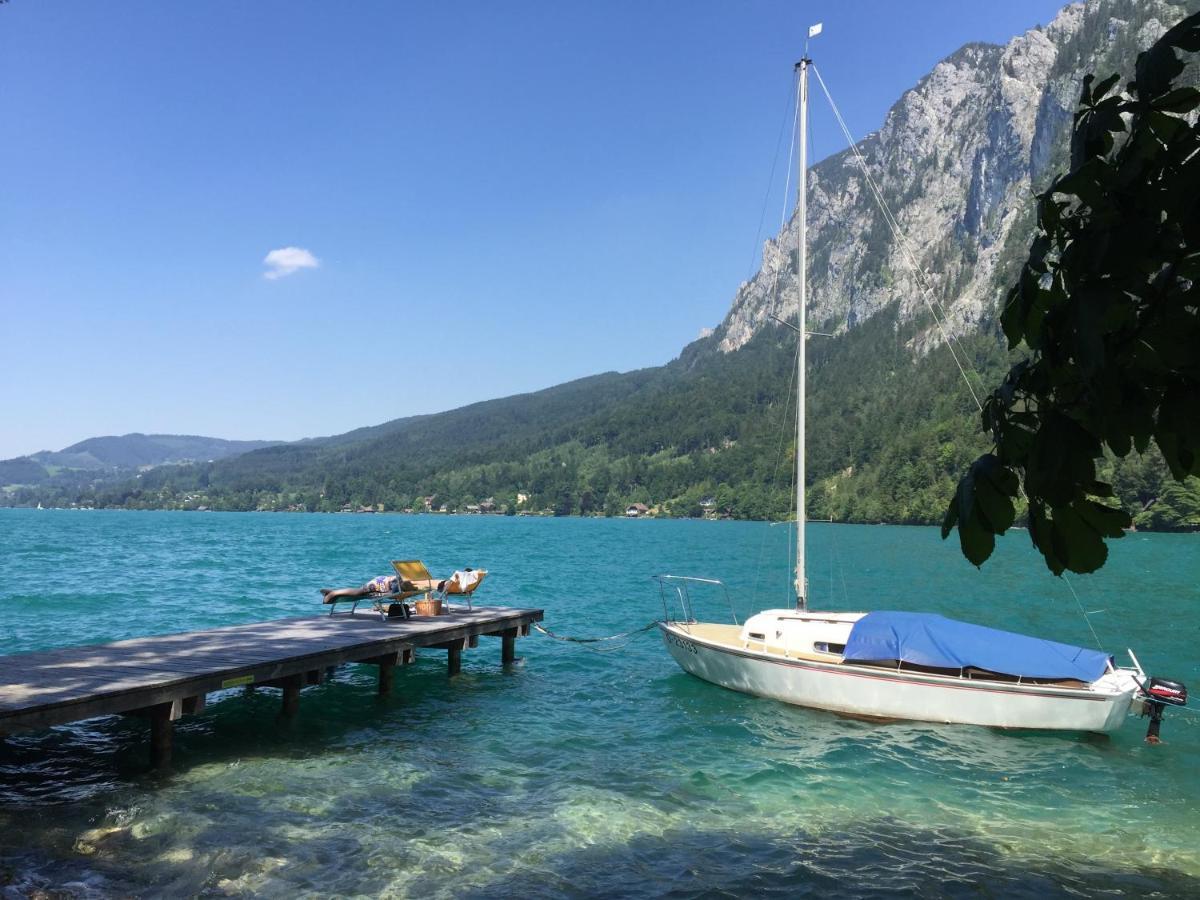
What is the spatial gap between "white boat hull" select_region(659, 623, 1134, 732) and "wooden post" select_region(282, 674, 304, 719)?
9.91m

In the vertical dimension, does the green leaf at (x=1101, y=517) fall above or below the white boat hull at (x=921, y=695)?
above

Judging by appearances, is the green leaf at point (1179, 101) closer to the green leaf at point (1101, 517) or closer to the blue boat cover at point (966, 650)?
the green leaf at point (1101, 517)

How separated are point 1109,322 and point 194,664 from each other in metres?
16.4

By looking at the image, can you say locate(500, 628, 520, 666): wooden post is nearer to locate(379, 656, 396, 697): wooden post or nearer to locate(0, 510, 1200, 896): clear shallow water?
locate(0, 510, 1200, 896): clear shallow water

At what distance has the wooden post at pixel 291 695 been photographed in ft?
55.9

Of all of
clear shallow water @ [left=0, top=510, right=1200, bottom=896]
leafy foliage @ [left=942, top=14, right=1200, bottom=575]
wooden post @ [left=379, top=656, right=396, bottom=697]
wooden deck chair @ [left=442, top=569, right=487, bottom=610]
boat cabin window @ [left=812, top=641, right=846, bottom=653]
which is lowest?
clear shallow water @ [left=0, top=510, right=1200, bottom=896]

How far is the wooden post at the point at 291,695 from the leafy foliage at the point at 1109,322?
16.9m

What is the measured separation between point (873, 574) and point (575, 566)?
75.1 ft

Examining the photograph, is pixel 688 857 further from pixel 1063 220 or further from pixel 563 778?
pixel 1063 220

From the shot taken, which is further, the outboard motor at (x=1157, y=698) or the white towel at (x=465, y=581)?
the white towel at (x=465, y=581)

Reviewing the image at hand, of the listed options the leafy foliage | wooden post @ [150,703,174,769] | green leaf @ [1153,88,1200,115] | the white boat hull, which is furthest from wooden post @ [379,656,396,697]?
green leaf @ [1153,88,1200,115]

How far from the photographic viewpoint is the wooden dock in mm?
12438

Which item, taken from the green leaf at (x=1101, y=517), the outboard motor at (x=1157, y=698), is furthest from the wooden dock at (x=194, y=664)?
the outboard motor at (x=1157, y=698)

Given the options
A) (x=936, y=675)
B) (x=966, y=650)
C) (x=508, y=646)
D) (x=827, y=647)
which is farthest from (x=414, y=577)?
(x=966, y=650)
